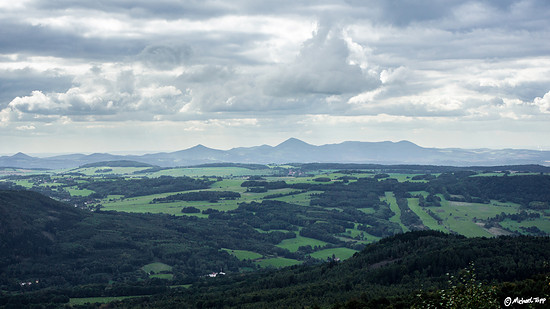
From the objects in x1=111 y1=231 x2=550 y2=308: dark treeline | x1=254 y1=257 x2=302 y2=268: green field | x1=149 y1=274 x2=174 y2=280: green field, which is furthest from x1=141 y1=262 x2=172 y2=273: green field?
x1=111 y1=231 x2=550 y2=308: dark treeline

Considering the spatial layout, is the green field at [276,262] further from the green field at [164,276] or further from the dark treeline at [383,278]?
the dark treeline at [383,278]

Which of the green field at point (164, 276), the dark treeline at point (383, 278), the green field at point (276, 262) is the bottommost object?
the green field at point (164, 276)

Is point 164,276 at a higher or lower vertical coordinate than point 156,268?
lower

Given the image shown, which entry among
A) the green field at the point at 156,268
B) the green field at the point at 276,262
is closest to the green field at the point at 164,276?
the green field at the point at 156,268

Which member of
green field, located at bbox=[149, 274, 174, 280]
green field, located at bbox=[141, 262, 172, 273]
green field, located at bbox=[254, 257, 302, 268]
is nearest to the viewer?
green field, located at bbox=[149, 274, 174, 280]

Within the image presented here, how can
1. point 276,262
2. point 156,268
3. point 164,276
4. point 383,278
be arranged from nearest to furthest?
point 383,278
point 164,276
point 156,268
point 276,262

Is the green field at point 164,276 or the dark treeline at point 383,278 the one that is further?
the green field at point 164,276

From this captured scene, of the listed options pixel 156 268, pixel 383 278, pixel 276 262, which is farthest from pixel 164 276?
pixel 383 278

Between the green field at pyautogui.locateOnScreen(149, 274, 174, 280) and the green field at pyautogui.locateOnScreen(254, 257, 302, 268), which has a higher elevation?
the green field at pyautogui.locateOnScreen(254, 257, 302, 268)

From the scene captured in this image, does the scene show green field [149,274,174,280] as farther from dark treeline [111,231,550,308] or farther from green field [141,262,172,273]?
dark treeline [111,231,550,308]

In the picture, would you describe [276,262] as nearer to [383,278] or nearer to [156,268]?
[156,268]
